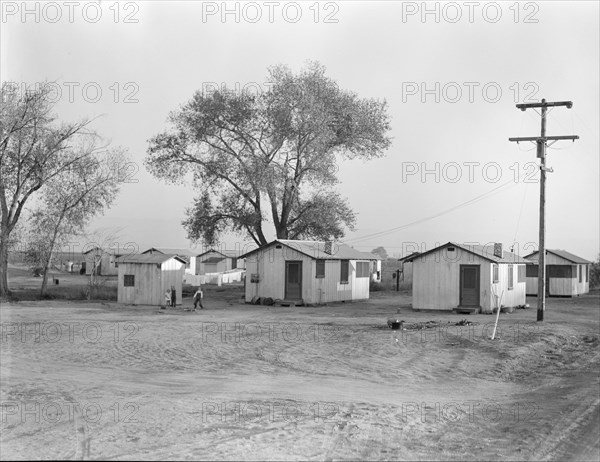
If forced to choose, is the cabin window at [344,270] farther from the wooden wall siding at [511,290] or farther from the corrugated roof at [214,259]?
the corrugated roof at [214,259]

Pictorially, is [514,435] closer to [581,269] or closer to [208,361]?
[208,361]

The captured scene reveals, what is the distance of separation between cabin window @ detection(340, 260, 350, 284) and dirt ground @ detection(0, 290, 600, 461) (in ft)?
39.6

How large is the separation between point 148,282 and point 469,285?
50.7 feet

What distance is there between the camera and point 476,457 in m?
10.6

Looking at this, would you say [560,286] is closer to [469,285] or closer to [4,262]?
[469,285]

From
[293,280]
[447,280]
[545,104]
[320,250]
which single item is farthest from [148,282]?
[545,104]

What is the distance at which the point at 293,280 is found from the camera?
37312 millimetres

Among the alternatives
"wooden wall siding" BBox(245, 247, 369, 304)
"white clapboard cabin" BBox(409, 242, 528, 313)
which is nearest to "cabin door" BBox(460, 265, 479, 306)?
"white clapboard cabin" BBox(409, 242, 528, 313)

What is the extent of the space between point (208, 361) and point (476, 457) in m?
9.55

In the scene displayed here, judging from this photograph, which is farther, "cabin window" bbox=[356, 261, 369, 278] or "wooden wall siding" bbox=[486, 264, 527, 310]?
"cabin window" bbox=[356, 261, 369, 278]

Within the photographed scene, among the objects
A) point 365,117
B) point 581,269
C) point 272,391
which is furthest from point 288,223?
point 272,391

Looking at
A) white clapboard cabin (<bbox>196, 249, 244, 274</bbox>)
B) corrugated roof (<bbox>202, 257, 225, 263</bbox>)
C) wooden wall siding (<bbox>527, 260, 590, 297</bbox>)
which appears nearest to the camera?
wooden wall siding (<bbox>527, 260, 590, 297</bbox>)

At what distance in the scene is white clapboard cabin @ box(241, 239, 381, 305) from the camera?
36900mm

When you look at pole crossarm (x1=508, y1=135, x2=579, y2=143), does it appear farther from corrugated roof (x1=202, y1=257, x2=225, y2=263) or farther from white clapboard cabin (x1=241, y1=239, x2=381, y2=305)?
corrugated roof (x1=202, y1=257, x2=225, y2=263)
